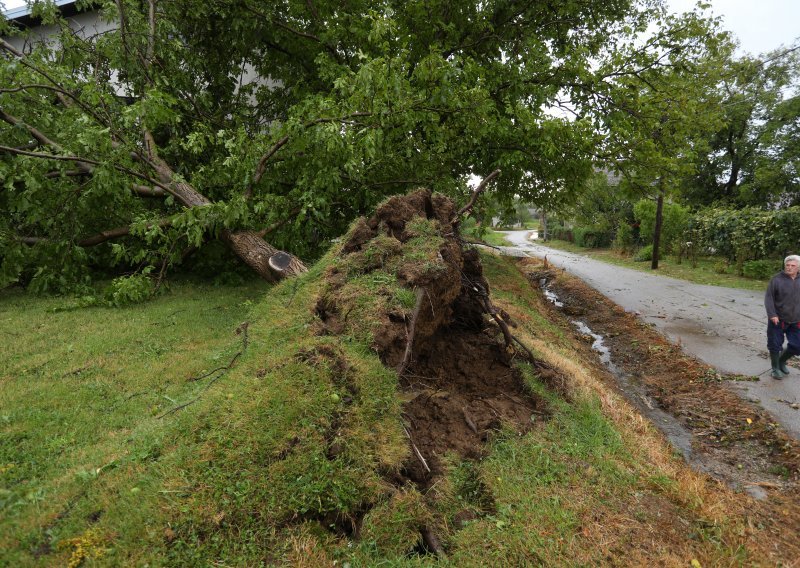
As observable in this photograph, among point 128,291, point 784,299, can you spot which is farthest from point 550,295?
point 128,291

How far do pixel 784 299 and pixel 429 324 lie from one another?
16.5ft

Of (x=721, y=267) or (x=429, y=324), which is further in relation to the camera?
(x=721, y=267)

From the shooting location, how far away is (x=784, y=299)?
597 centimetres

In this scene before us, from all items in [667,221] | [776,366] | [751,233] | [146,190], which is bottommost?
[776,366]

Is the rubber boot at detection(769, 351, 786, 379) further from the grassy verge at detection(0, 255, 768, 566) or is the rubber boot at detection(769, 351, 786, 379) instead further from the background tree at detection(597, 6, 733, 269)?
the background tree at detection(597, 6, 733, 269)

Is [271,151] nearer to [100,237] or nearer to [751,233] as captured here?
[100,237]

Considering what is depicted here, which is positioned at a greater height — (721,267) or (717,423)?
(721,267)

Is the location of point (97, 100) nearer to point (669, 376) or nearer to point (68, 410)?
point (68, 410)

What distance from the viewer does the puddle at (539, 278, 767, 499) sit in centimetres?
454

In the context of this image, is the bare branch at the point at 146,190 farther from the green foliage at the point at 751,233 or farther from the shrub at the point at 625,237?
the shrub at the point at 625,237

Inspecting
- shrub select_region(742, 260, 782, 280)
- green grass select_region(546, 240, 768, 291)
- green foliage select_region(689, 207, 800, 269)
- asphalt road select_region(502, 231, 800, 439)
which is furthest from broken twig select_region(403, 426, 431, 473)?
green foliage select_region(689, 207, 800, 269)

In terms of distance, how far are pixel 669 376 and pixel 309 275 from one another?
19.1 ft

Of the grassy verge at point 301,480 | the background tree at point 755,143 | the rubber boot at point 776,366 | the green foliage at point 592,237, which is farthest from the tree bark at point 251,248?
the green foliage at point 592,237

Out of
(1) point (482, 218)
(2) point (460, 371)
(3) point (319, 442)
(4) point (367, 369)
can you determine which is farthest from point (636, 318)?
(3) point (319, 442)
